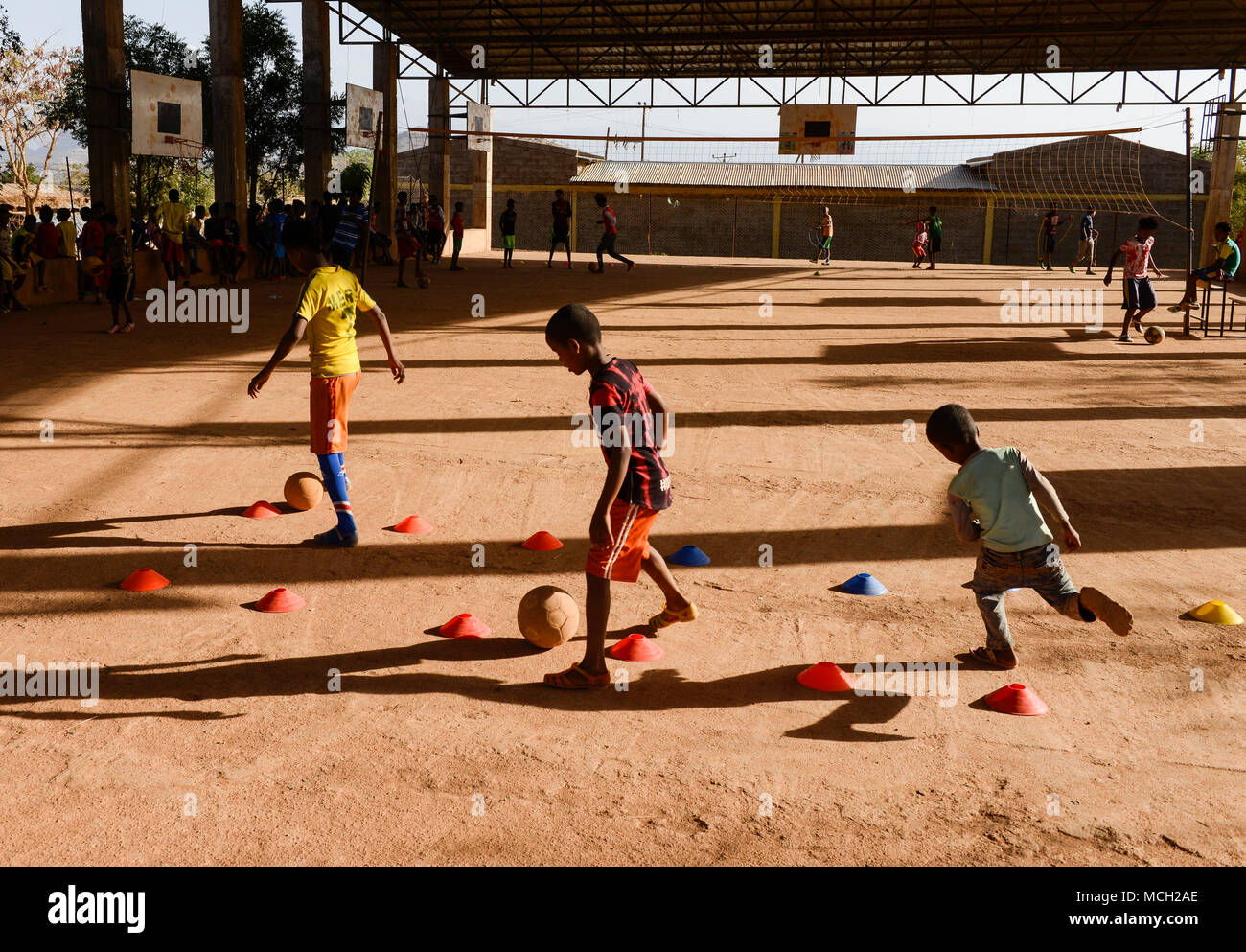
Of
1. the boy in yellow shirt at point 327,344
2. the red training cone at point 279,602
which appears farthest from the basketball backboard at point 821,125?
the red training cone at point 279,602

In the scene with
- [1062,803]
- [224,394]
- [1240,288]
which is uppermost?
[1240,288]

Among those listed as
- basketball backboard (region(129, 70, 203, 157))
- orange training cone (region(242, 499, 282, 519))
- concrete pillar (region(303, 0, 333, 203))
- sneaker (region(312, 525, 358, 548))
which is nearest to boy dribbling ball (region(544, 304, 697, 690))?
sneaker (region(312, 525, 358, 548))

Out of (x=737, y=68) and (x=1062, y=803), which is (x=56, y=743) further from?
(x=737, y=68)

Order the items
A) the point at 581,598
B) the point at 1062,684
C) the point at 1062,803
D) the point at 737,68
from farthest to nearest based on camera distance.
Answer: the point at 737,68, the point at 581,598, the point at 1062,684, the point at 1062,803

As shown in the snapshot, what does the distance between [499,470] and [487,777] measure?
186 inches

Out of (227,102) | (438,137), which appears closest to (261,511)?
(227,102)

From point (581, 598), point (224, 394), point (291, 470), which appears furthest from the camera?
point (224, 394)

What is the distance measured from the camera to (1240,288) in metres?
28.4

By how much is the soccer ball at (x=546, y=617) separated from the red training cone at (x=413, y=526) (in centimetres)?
191

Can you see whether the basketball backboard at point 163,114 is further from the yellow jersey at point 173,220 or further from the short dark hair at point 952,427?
the short dark hair at point 952,427

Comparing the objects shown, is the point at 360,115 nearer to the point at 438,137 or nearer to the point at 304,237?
the point at 438,137

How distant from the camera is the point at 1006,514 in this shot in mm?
4773

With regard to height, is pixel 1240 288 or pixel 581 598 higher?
pixel 1240 288

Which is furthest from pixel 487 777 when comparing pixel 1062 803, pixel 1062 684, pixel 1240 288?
pixel 1240 288
